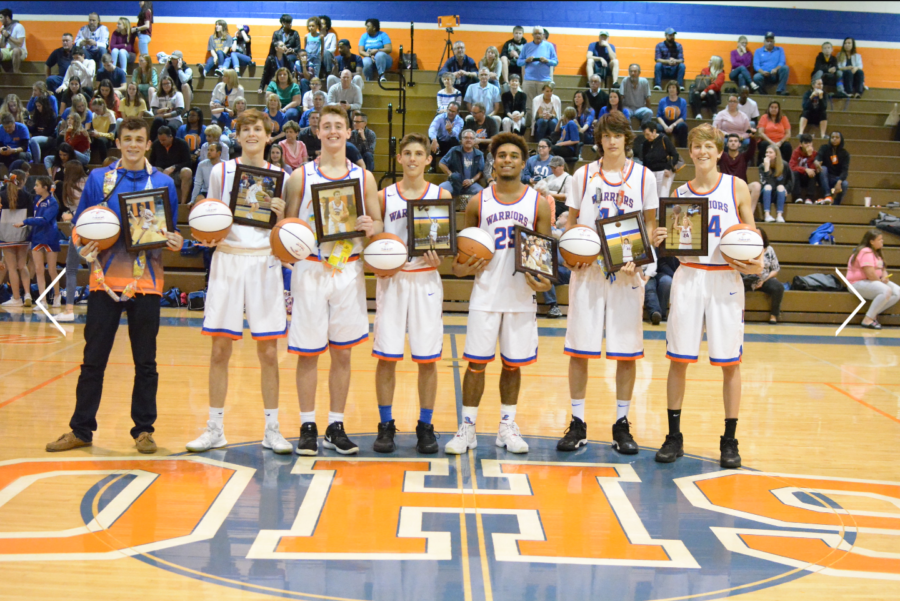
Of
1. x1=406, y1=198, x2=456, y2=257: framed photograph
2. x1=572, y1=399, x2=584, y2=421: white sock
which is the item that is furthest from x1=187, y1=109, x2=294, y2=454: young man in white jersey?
x1=572, y1=399, x2=584, y2=421: white sock

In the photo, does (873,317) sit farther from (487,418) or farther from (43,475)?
(43,475)

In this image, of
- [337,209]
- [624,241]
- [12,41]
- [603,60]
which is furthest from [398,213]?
[12,41]

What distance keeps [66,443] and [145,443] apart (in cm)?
49

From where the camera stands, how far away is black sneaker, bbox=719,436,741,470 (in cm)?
488

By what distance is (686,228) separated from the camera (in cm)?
484

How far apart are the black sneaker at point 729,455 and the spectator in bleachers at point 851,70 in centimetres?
1453

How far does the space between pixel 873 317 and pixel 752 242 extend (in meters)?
8.02

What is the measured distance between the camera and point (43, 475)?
14.6 feet

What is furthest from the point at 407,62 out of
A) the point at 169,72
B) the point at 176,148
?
the point at 176,148

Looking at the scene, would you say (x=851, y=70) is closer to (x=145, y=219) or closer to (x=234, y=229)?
(x=234, y=229)

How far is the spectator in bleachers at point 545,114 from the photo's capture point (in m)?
13.5

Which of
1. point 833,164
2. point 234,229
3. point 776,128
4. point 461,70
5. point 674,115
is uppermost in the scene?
point 461,70

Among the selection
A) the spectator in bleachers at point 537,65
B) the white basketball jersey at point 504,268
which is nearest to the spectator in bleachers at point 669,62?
the spectator in bleachers at point 537,65

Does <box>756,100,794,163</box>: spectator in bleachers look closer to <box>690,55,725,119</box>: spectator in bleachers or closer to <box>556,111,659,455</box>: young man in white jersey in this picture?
<box>690,55,725,119</box>: spectator in bleachers
